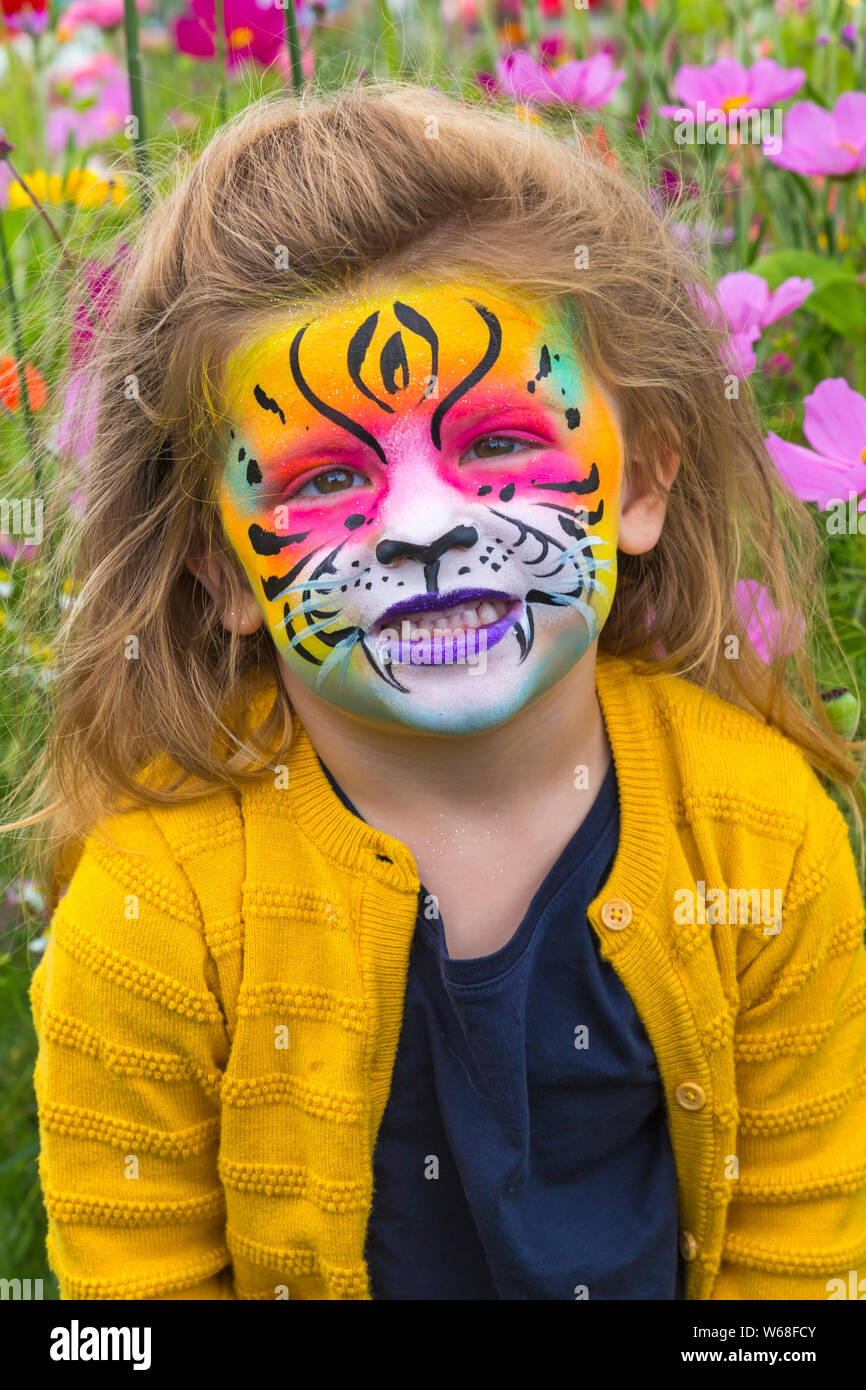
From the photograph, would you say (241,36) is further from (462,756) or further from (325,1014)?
(325,1014)

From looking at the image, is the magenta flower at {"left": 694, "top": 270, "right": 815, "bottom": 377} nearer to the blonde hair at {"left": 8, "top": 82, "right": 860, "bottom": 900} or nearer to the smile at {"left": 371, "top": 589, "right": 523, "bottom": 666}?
the blonde hair at {"left": 8, "top": 82, "right": 860, "bottom": 900}

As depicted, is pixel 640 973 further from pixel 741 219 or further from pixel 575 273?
pixel 741 219

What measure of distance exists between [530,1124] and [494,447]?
1.84 ft

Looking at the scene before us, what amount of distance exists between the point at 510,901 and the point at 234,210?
58cm

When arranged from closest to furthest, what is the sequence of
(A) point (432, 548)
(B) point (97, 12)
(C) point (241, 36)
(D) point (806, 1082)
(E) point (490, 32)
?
1. (A) point (432, 548)
2. (D) point (806, 1082)
3. (C) point (241, 36)
4. (E) point (490, 32)
5. (B) point (97, 12)

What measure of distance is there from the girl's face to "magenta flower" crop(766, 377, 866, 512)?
323mm

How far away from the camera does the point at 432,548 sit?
3.22ft

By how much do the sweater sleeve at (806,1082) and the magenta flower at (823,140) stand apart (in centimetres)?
64

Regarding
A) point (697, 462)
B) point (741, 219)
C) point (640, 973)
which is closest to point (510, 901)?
point (640, 973)

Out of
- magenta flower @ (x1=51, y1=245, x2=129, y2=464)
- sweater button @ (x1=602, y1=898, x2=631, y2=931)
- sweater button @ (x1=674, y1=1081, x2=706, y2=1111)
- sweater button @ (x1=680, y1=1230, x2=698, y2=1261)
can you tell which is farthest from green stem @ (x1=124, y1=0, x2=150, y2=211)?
sweater button @ (x1=680, y1=1230, x2=698, y2=1261)

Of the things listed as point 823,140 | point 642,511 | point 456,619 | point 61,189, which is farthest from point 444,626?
point 61,189

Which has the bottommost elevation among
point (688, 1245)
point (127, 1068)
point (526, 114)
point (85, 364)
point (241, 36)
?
point (688, 1245)

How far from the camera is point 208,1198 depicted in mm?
1180

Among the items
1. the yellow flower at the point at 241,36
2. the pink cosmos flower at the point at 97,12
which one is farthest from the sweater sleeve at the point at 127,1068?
the pink cosmos flower at the point at 97,12
